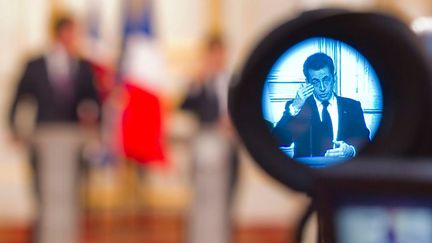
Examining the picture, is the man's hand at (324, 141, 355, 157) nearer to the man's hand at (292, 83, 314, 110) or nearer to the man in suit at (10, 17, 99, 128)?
the man's hand at (292, 83, 314, 110)

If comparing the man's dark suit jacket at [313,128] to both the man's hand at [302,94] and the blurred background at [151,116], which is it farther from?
the blurred background at [151,116]

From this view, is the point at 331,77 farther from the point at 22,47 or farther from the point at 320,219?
the point at 22,47

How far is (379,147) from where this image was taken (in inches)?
20.1

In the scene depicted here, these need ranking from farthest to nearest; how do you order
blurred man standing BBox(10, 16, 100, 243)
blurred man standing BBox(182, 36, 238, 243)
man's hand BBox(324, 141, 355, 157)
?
1. blurred man standing BBox(182, 36, 238, 243)
2. blurred man standing BBox(10, 16, 100, 243)
3. man's hand BBox(324, 141, 355, 157)

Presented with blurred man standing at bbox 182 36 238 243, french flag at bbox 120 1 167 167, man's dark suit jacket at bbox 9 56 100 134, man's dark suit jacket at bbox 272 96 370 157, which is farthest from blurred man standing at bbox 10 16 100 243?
man's dark suit jacket at bbox 272 96 370 157

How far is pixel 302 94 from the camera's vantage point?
1.74ft

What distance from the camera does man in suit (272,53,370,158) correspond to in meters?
0.53

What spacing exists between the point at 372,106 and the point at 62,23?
340 centimetres

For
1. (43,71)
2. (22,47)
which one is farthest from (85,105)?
(22,47)

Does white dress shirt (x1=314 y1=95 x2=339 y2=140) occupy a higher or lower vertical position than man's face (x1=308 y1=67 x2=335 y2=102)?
lower

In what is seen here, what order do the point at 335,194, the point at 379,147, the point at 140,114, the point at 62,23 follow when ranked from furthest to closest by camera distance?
the point at 140,114 → the point at 62,23 → the point at 379,147 → the point at 335,194

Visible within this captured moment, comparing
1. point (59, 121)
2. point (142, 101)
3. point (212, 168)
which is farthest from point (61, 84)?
point (212, 168)

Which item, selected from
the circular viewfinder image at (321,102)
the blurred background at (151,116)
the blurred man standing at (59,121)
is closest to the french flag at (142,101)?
the blurred background at (151,116)

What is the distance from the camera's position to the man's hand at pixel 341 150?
52 centimetres
